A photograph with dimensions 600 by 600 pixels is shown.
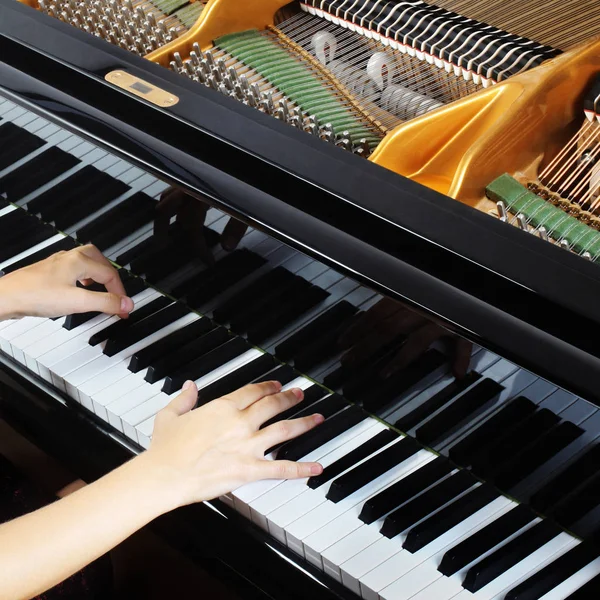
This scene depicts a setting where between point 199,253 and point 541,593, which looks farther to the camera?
point 199,253

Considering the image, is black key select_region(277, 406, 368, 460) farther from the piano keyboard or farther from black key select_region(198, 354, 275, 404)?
black key select_region(198, 354, 275, 404)

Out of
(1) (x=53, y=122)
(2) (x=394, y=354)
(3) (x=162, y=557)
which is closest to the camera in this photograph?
(2) (x=394, y=354)

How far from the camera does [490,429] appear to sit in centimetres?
176

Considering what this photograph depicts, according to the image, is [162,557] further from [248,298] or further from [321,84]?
[321,84]

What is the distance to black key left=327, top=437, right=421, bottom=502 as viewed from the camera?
1.92m

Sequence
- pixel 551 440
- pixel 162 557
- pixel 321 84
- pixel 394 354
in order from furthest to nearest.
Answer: pixel 162 557
pixel 321 84
pixel 394 354
pixel 551 440

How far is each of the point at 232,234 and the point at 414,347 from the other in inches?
19.6

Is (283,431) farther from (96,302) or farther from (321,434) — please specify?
(96,302)

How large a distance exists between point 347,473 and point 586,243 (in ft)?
2.36

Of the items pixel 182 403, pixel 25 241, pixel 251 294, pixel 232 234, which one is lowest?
pixel 25 241

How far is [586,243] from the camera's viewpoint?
184 centimetres

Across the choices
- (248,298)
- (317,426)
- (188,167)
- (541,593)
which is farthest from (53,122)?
(541,593)

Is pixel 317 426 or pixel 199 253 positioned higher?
pixel 199 253

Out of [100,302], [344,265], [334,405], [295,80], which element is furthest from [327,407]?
[295,80]
